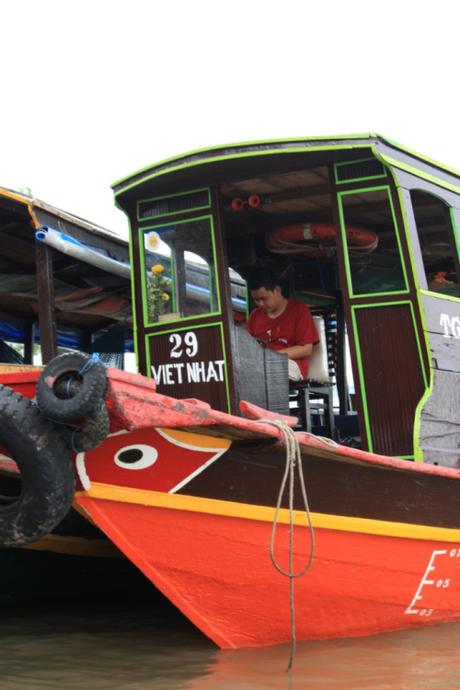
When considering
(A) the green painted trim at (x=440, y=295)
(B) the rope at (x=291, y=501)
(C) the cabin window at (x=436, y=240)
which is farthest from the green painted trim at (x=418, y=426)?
(C) the cabin window at (x=436, y=240)

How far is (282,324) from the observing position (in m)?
6.16

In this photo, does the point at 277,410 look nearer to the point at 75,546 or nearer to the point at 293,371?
the point at 293,371

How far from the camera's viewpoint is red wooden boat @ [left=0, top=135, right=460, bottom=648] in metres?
3.51

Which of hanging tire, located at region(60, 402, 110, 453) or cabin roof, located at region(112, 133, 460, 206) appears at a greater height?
cabin roof, located at region(112, 133, 460, 206)

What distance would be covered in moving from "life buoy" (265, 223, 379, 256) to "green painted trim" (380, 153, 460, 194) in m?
0.86

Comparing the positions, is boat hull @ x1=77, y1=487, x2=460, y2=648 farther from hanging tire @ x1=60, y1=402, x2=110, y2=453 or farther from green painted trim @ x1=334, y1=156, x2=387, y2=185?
green painted trim @ x1=334, y1=156, x2=387, y2=185

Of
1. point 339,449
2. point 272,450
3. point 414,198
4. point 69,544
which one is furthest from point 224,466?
point 414,198

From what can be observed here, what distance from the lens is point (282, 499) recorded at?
3.84 meters

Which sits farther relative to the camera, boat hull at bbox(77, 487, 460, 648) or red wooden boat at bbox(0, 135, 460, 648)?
boat hull at bbox(77, 487, 460, 648)

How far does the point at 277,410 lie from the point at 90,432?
2.60 meters

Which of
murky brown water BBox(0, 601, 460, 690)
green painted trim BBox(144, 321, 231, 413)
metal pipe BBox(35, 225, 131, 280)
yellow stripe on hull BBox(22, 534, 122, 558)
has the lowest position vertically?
murky brown water BBox(0, 601, 460, 690)

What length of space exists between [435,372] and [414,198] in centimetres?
161

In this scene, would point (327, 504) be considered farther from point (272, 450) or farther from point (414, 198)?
point (414, 198)

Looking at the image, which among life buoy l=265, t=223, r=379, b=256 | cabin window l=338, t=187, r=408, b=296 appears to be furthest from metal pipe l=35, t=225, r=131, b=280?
cabin window l=338, t=187, r=408, b=296
